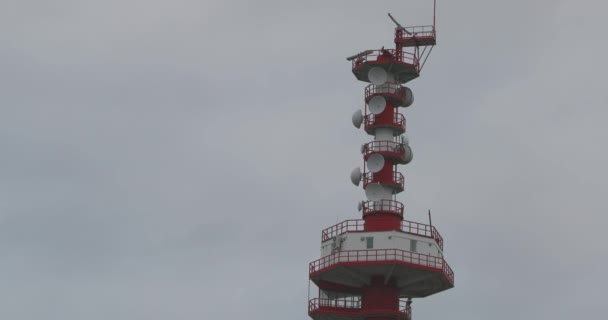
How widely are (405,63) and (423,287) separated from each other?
19691 mm

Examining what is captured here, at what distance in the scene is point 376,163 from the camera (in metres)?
132

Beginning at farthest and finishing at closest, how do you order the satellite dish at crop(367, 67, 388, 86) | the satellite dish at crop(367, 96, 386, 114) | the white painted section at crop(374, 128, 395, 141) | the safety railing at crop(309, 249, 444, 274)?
the satellite dish at crop(367, 67, 388, 86) < the white painted section at crop(374, 128, 395, 141) < the satellite dish at crop(367, 96, 386, 114) < the safety railing at crop(309, 249, 444, 274)

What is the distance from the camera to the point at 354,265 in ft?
417

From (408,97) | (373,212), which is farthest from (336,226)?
(408,97)

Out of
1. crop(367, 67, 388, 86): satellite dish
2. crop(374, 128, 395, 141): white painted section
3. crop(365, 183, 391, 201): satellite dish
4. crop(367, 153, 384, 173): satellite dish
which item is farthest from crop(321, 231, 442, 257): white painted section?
crop(367, 67, 388, 86): satellite dish

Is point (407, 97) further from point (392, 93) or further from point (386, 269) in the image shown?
point (386, 269)

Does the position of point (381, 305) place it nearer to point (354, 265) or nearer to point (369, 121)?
point (354, 265)

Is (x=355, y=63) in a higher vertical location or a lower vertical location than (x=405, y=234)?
higher

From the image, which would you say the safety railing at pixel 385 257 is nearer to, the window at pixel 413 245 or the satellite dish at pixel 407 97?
the window at pixel 413 245

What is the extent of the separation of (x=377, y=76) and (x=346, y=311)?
2059 cm

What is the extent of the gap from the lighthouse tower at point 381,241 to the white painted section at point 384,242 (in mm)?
81

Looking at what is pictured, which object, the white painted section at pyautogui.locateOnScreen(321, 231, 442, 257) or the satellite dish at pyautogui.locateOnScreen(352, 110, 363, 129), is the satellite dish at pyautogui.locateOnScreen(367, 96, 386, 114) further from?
the white painted section at pyautogui.locateOnScreen(321, 231, 442, 257)

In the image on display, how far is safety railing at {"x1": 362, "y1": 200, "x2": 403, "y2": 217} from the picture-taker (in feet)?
429

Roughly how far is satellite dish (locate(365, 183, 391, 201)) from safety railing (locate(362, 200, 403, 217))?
1.39 ft
